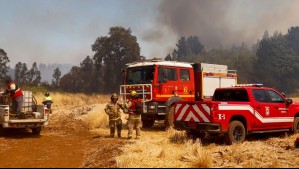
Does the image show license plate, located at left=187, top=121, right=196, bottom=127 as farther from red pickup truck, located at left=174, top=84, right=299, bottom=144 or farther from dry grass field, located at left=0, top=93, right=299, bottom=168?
dry grass field, located at left=0, top=93, right=299, bottom=168

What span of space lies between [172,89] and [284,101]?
14.7 ft

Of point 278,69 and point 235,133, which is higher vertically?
point 278,69

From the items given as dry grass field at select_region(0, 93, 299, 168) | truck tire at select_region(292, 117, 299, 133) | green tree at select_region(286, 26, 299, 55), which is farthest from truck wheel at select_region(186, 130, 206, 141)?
green tree at select_region(286, 26, 299, 55)

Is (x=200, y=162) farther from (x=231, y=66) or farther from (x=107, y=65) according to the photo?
(x=231, y=66)

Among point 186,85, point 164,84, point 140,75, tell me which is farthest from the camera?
point 186,85

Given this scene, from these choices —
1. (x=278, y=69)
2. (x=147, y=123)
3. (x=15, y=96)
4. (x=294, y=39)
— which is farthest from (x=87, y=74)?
(x=294, y=39)

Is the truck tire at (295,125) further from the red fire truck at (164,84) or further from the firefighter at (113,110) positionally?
the firefighter at (113,110)

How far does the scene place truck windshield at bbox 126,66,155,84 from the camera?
547 inches

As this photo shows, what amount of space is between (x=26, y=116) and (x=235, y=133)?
7.33m

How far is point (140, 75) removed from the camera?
14266mm

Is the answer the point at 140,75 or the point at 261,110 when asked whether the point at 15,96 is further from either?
the point at 261,110

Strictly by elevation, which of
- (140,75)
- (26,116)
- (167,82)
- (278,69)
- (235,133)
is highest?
(278,69)

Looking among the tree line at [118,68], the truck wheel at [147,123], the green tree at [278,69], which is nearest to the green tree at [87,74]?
the tree line at [118,68]

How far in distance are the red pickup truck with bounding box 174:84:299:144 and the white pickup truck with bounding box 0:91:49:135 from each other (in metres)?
5.01
